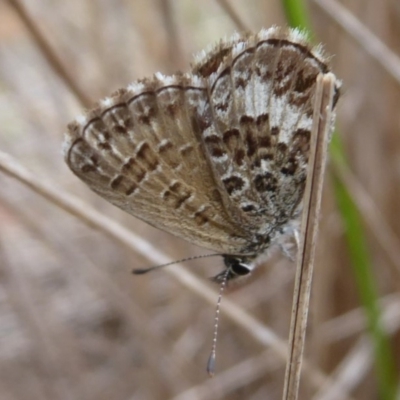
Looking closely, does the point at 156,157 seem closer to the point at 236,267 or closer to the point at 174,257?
the point at 236,267

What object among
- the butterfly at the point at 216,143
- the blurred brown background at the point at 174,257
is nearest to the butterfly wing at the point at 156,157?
the butterfly at the point at 216,143

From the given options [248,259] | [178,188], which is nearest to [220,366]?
[248,259]

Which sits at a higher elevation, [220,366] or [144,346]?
[144,346]

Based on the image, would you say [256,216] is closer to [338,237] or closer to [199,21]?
[338,237]

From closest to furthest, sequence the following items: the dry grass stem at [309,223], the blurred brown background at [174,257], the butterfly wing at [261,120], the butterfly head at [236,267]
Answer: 1. the dry grass stem at [309,223]
2. the butterfly wing at [261,120]
3. the butterfly head at [236,267]
4. the blurred brown background at [174,257]

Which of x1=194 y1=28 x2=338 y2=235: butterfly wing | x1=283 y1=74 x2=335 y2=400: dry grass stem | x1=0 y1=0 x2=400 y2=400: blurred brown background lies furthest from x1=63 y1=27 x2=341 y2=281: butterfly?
x1=0 y1=0 x2=400 y2=400: blurred brown background

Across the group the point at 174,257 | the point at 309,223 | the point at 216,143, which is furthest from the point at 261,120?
the point at 174,257

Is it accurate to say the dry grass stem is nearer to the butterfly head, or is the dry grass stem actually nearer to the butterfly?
the butterfly

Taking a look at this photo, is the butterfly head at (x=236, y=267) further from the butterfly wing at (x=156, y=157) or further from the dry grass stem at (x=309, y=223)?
the dry grass stem at (x=309, y=223)
